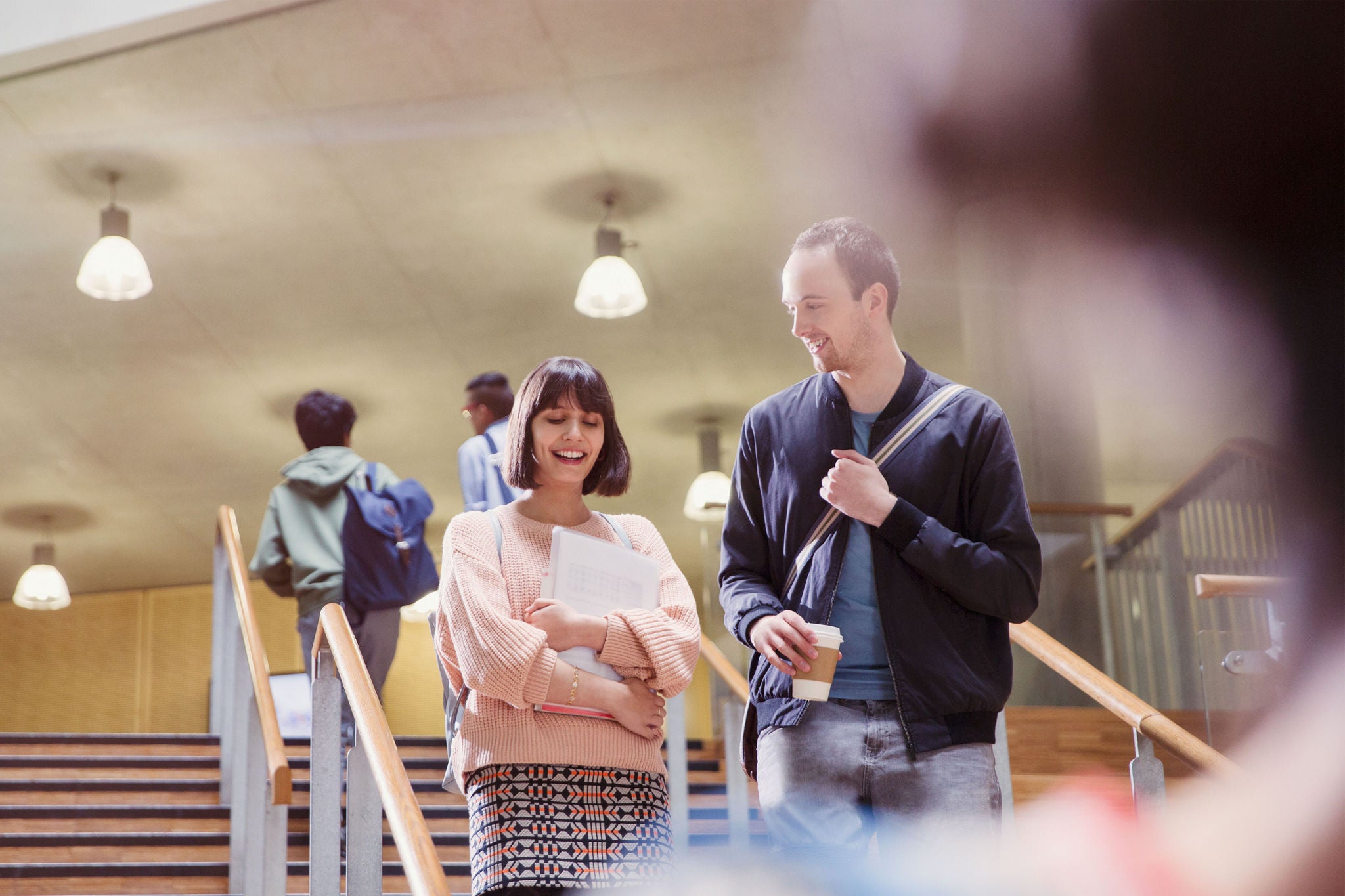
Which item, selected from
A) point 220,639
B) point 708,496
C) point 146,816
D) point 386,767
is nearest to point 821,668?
point 386,767

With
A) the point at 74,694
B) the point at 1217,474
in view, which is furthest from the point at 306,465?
the point at 74,694

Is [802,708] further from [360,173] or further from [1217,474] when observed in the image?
[360,173]

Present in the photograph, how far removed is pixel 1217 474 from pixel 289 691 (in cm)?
1014

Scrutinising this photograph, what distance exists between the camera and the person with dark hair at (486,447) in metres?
4.11

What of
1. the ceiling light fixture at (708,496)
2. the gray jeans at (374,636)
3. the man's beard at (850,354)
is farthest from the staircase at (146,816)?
the ceiling light fixture at (708,496)

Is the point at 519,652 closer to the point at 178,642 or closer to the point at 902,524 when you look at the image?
the point at 902,524

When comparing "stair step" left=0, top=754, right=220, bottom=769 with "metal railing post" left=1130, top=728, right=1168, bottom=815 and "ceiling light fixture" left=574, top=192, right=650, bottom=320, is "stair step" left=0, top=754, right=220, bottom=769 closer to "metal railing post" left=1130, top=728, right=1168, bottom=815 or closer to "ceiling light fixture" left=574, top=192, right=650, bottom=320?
"ceiling light fixture" left=574, top=192, right=650, bottom=320

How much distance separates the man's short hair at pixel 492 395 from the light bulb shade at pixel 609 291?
2442 mm

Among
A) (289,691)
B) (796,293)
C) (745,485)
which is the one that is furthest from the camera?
(289,691)

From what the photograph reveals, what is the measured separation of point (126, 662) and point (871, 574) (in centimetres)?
1488

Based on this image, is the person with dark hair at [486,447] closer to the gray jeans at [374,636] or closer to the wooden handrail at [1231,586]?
the gray jeans at [374,636]

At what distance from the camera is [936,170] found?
7.14 metres

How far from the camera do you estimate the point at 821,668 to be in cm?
211

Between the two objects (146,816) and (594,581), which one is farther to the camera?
(146,816)
